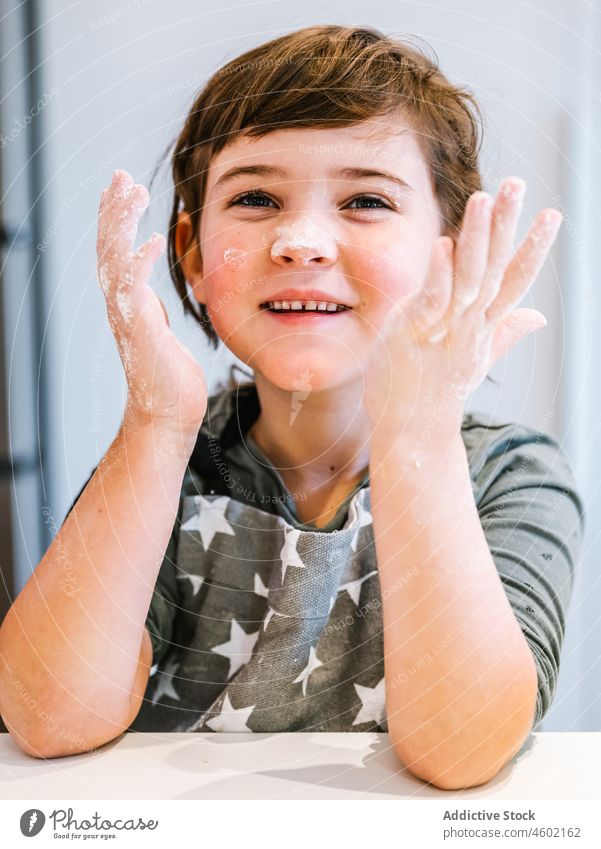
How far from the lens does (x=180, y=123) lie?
0.53m

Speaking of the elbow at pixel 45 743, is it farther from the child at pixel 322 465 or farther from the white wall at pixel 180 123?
the white wall at pixel 180 123

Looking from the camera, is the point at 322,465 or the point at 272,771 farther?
the point at 322,465

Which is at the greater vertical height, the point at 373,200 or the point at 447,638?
the point at 373,200

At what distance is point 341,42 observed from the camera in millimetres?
497

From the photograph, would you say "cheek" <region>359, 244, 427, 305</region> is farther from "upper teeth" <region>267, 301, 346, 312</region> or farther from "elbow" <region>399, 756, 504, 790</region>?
"elbow" <region>399, 756, 504, 790</region>

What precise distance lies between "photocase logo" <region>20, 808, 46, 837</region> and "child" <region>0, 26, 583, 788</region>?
1.3 inches

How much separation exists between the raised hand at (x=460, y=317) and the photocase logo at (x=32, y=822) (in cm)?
27

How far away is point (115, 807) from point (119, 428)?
0.69ft

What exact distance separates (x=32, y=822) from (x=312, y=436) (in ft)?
0.94

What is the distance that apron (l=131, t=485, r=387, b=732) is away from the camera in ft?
1.77

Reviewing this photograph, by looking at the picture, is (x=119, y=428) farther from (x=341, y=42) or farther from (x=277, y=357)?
(x=341, y=42)

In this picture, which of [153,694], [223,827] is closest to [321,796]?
[223,827]

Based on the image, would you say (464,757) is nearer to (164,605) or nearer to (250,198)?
(164,605)

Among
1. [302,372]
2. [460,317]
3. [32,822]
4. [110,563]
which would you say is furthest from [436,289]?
[32,822]
